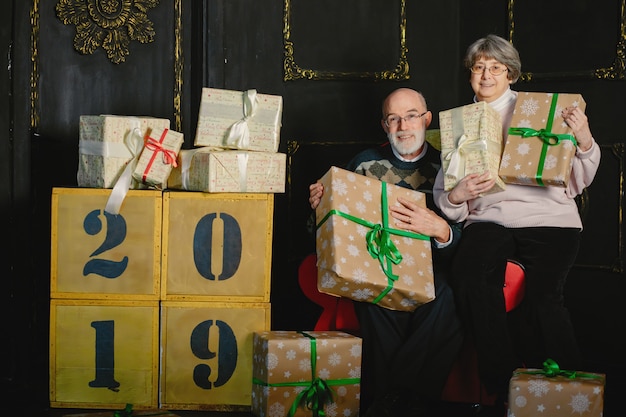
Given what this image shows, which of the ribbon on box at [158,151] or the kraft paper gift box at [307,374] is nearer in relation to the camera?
the kraft paper gift box at [307,374]

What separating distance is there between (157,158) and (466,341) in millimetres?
1285

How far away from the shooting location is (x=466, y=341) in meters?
3.05

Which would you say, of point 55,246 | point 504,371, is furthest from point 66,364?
point 504,371

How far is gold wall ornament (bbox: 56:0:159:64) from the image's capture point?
12.3 feet

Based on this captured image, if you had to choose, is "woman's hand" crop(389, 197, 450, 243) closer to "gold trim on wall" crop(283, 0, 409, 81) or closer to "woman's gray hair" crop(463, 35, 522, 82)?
"woman's gray hair" crop(463, 35, 522, 82)

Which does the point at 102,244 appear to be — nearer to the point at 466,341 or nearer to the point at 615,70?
the point at 466,341

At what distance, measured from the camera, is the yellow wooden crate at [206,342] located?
10.1ft

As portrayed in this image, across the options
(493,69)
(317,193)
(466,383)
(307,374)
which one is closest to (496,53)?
(493,69)

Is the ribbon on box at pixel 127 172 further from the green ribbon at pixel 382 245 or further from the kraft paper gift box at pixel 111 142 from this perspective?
the green ribbon at pixel 382 245

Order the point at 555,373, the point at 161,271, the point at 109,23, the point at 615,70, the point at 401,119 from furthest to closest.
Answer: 1. the point at 109,23
2. the point at 615,70
3. the point at 401,119
4. the point at 161,271
5. the point at 555,373

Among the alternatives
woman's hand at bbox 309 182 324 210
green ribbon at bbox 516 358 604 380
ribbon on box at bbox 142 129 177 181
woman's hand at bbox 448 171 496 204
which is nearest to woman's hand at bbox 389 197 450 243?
woman's hand at bbox 448 171 496 204

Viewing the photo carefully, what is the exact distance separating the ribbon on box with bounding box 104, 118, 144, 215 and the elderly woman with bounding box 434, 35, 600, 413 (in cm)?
109

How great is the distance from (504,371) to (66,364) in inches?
60.8

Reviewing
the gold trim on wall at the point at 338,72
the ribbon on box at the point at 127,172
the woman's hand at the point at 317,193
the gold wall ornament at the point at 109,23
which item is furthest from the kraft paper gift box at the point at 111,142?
the gold trim on wall at the point at 338,72
